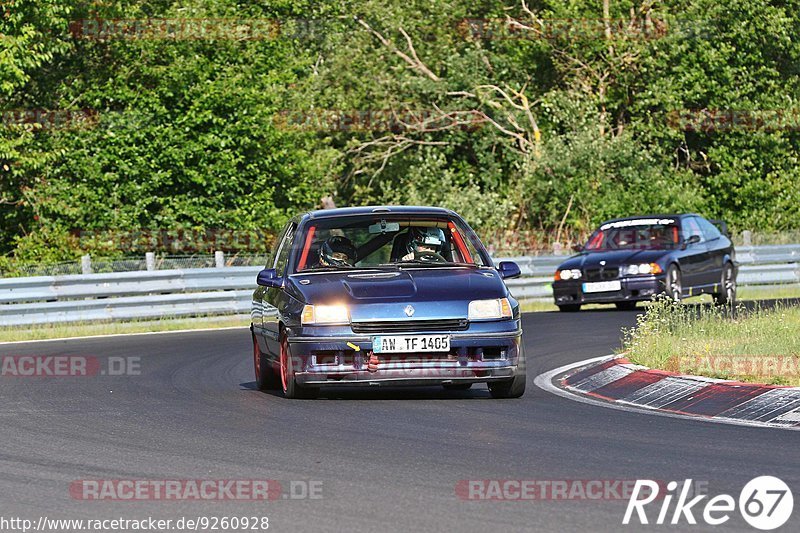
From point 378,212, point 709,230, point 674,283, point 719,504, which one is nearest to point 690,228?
point 709,230

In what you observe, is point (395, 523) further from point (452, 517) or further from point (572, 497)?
point (572, 497)

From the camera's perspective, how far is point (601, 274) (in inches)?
967

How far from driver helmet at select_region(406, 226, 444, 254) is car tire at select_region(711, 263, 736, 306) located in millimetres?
13585

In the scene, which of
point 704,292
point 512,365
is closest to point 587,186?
point 704,292

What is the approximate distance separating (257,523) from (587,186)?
3381 cm

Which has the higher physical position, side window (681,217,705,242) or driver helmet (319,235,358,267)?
driver helmet (319,235,358,267)

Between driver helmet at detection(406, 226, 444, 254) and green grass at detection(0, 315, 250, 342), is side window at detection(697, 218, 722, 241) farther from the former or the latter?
driver helmet at detection(406, 226, 444, 254)

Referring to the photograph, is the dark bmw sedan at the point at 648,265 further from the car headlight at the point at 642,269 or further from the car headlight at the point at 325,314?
the car headlight at the point at 325,314

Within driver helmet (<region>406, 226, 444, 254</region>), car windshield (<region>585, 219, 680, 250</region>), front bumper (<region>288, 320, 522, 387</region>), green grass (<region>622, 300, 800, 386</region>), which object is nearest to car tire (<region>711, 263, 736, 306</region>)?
car windshield (<region>585, 219, 680, 250</region>)

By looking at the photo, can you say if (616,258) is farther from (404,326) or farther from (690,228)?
(404,326)

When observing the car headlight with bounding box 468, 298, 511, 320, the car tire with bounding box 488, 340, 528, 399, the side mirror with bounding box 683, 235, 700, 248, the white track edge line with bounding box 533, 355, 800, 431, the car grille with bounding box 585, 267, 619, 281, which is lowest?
the white track edge line with bounding box 533, 355, 800, 431

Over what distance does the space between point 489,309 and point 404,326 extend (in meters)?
0.70

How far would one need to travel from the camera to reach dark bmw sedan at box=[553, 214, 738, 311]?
24.2 m

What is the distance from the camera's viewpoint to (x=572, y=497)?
23.8 feet
